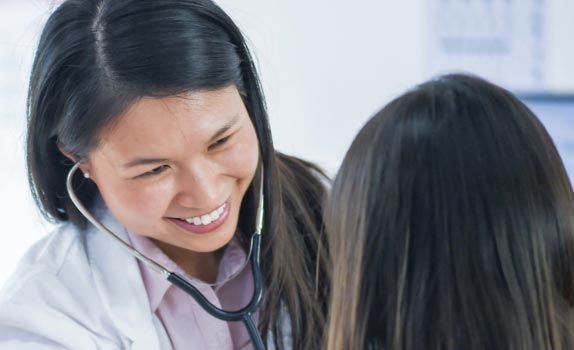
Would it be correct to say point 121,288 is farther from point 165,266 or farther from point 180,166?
point 180,166

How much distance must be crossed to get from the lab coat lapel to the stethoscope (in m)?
0.03

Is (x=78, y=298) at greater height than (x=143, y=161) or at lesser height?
lesser

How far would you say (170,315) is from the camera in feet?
3.58

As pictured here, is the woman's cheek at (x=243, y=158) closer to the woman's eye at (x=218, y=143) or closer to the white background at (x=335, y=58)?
the woman's eye at (x=218, y=143)

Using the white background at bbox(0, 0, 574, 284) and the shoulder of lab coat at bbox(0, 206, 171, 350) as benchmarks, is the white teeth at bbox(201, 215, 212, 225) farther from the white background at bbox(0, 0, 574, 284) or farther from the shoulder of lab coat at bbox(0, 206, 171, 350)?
the white background at bbox(0, 0, 574, 284)

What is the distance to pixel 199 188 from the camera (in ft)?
3.14

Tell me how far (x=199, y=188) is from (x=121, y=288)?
21 centimetres

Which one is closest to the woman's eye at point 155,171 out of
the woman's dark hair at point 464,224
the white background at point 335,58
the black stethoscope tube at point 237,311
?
the black stethoscope tube at point 237,311

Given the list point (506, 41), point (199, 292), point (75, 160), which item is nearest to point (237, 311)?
point (199, 292)

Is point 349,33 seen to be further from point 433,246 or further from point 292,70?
point 433,246

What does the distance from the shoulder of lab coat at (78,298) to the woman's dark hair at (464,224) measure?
0.43m

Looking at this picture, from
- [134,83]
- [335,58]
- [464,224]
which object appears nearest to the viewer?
[464,224]

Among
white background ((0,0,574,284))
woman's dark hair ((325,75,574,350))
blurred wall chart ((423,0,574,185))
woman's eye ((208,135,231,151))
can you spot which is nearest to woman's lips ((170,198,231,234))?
woman's eye ((208,135,231,151))

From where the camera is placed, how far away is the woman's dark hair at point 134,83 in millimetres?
902
